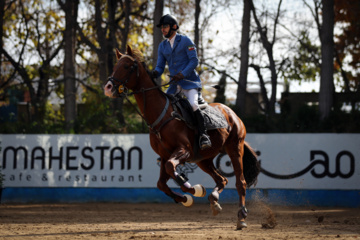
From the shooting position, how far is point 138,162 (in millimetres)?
15328

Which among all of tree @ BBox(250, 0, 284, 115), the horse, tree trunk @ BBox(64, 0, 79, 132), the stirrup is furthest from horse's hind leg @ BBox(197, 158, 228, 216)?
tree trunk @ BBox(64, 0, 79, 132)

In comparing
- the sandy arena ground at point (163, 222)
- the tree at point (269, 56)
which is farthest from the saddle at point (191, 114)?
the tree at point (269, 56)

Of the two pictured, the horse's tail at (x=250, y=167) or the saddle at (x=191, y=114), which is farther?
the horse's tail at (x=250, y=167)

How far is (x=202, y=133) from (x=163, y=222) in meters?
3.18

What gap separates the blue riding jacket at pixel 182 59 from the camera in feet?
28.9

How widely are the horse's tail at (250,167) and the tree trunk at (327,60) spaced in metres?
6.86

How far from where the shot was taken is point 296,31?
2041 cm

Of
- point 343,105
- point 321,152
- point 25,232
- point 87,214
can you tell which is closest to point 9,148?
point 87,214

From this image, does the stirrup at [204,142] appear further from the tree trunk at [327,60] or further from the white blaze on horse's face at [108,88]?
the tree trunk at [327,60]

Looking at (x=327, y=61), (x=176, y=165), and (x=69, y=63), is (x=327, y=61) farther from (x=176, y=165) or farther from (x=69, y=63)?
(x=176, y=165)

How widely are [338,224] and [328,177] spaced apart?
13.5ft

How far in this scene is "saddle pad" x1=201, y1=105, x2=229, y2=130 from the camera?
905 cm

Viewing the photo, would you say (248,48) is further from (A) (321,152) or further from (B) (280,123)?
(A) (321,152)

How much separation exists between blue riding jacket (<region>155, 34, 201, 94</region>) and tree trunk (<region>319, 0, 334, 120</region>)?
27.6 feet
